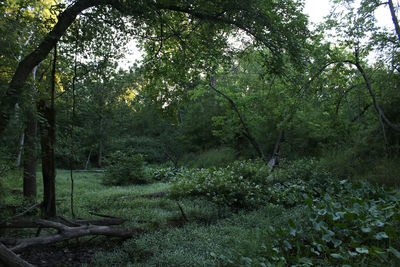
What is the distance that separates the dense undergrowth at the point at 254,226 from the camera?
123 inches

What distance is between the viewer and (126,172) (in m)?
11.6

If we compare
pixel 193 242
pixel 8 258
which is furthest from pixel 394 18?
pixel 8 258

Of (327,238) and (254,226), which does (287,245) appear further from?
(254,226)

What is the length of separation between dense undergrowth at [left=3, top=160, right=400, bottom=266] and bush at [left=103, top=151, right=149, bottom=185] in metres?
4.23

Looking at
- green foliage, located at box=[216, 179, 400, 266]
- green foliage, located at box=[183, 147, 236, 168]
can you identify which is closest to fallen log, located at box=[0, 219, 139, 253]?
green foliage, located at box=[216, 179, 400, 266]

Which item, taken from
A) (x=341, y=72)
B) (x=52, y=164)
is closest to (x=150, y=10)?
(x=52, y=164)

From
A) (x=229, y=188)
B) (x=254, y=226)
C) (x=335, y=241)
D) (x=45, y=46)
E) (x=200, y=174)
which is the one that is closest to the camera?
(x=335, y=241)

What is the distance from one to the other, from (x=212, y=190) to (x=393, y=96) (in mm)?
6744

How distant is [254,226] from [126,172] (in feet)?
26.7

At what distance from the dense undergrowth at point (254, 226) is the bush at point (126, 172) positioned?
13.9 feet

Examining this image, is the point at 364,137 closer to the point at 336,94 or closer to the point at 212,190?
the point at 336,94

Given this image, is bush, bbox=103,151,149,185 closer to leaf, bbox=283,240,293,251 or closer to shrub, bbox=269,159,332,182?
shrub, bbox=269,159,332,182

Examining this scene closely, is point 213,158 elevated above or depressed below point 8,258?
above

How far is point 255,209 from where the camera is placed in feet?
19.0
